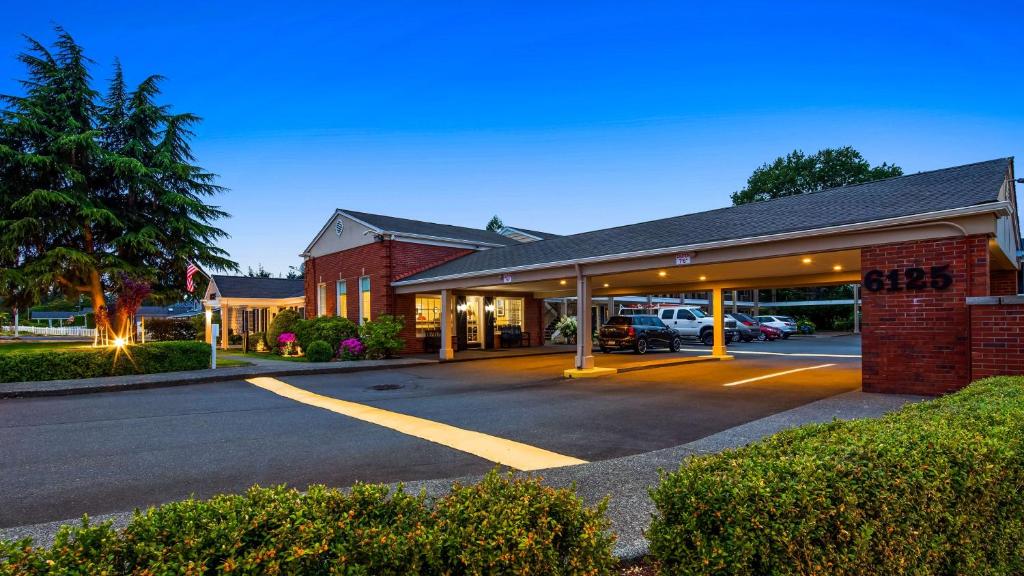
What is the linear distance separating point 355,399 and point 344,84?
16.8 metres

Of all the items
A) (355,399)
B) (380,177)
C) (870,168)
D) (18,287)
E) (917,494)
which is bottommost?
(355,399)

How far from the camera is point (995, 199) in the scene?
833 cm

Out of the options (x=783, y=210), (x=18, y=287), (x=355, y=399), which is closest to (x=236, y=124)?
(x=18, y=287)

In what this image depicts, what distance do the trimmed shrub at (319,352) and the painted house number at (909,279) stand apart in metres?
16.0

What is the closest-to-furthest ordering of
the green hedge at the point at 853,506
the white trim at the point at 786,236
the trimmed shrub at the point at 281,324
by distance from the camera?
the green hedge at the point at 853,506, the white trim at the point at 786,236, the trimmed shrub at the point at 281,324

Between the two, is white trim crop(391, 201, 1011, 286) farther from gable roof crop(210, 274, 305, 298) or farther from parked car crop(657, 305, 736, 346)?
parked car crop(657, 305, 736, 346)

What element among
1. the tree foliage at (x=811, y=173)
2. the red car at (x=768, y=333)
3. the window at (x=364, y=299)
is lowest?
the red car at (x=768, y=333)

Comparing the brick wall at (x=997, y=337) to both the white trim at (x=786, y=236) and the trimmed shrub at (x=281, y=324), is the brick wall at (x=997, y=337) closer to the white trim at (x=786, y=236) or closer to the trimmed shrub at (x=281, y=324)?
the white trim at (x=786, y=236)

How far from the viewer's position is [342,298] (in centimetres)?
2447

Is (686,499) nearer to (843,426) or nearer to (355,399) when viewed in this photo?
(843,426)

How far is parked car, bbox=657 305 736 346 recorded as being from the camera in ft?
103

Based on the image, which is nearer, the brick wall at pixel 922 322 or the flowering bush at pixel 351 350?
the brick wall at pixel 922 322

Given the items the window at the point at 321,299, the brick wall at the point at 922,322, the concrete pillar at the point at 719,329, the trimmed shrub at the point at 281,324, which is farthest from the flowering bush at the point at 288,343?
the brick wall at the point at 922,322

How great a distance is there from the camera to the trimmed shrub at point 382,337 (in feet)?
62.5
